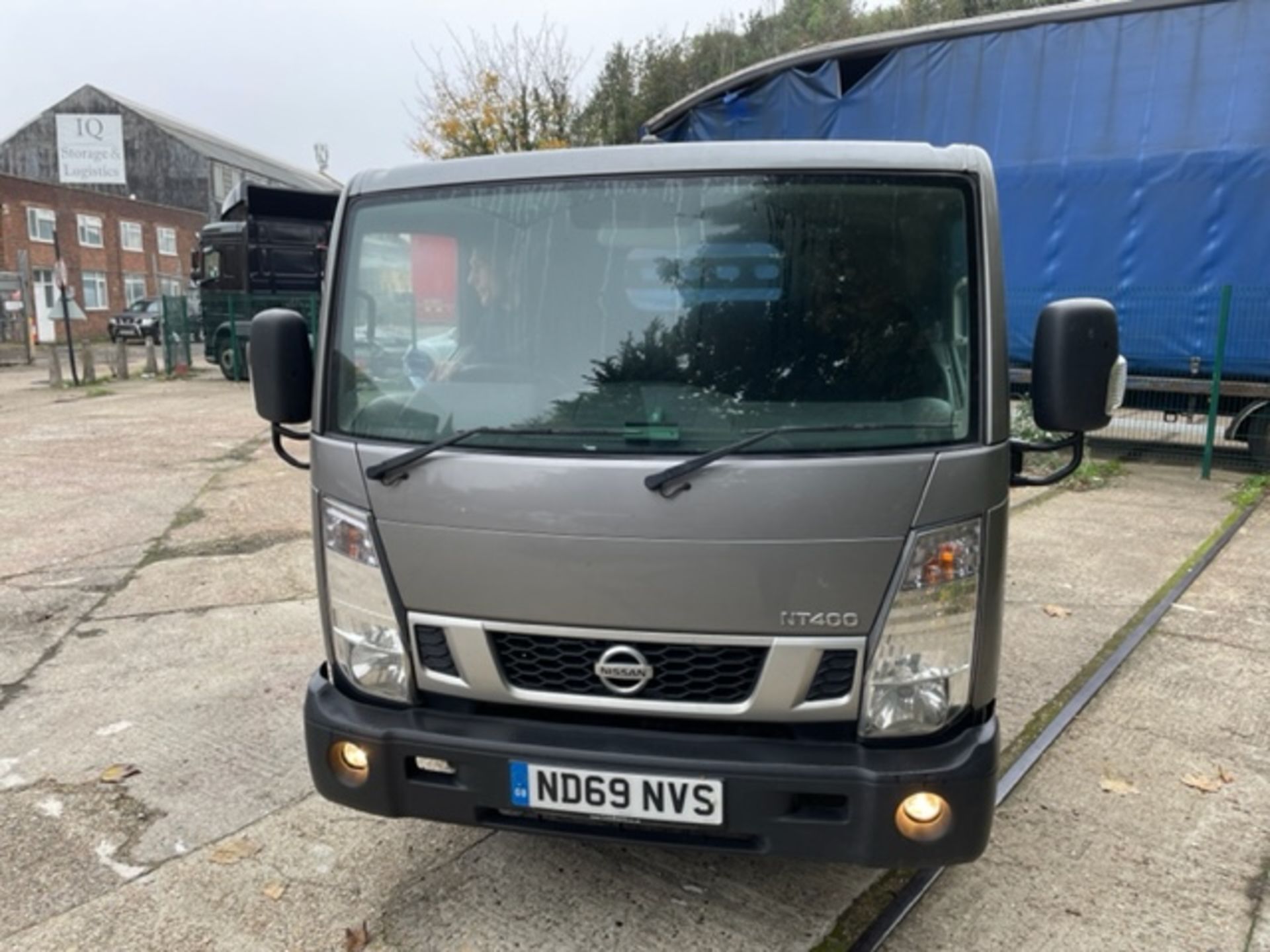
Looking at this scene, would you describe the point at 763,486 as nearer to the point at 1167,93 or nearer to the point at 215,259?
the point at 1167,93

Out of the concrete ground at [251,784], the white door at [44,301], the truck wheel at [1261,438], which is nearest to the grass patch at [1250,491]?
the truck wheel at [1261,438]

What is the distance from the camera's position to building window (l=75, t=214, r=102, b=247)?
39.4 m

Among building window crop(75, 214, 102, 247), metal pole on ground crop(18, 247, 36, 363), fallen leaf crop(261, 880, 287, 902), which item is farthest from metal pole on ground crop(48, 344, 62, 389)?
building window crop(75, 214, 102, 247)

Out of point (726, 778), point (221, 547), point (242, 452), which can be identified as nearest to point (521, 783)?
point (726, 778)

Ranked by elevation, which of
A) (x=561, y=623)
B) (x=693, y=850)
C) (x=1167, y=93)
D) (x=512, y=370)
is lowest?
(x=693, y=850)

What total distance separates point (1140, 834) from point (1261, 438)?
797 cm

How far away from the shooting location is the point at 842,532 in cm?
225

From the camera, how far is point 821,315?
249cm

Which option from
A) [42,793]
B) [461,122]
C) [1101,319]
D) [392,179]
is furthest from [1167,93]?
[461,122]

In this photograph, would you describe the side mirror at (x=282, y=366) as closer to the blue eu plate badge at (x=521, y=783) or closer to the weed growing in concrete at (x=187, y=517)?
the blue eu plate badge at (x=521, y=783)

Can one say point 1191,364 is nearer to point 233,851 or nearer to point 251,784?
point 251,784

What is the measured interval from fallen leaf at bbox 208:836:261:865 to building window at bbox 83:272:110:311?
140 ft

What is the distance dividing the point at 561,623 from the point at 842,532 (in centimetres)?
72

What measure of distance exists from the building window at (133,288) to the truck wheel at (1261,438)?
43524 mm
